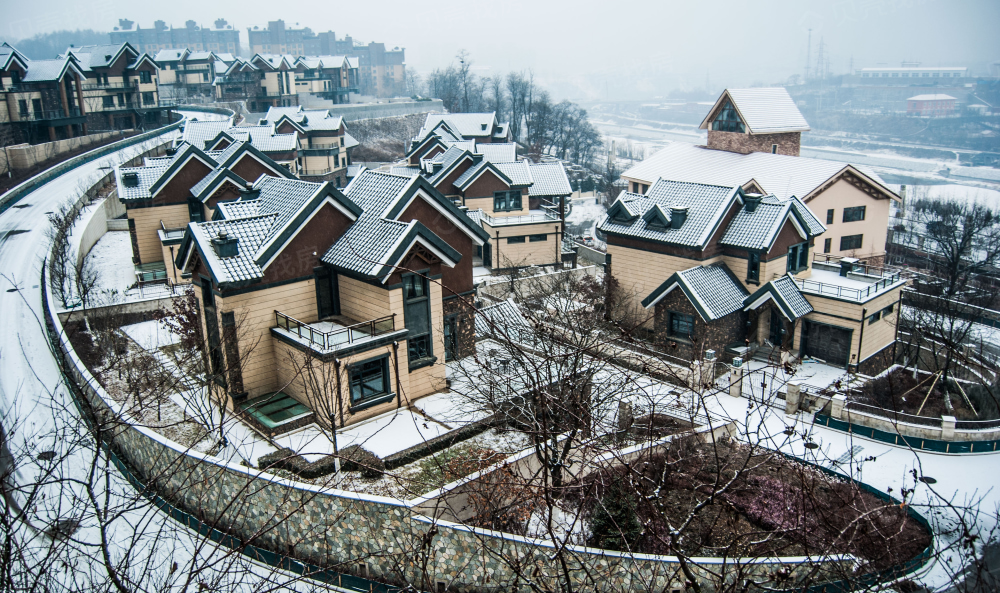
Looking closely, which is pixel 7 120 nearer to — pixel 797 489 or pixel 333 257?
pixel 333 257

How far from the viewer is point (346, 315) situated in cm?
2052

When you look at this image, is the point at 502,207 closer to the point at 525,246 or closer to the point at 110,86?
the point at 525,246

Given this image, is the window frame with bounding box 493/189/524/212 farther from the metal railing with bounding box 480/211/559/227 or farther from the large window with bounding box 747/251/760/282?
the large window with bounding box 747/251/760/282

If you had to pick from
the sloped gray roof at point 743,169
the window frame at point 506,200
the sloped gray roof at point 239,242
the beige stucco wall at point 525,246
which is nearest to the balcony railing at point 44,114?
the window frame at point 506,200

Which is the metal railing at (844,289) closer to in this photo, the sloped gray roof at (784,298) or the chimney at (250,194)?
the sloped gray roof at (784,298)

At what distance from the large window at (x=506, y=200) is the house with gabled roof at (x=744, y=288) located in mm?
13679

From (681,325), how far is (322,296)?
13810mm

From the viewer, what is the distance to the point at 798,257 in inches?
1133

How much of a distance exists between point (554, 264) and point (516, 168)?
6.63 m

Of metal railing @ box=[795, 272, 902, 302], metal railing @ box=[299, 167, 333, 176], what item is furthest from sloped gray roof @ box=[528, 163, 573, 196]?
metal railing @ box=[299, 167, 333, 176]

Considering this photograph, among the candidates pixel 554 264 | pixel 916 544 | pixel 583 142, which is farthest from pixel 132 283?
pixel 583 142

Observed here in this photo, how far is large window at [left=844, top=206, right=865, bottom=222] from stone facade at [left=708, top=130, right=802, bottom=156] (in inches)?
324

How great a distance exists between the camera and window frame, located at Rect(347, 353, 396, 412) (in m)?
18.2

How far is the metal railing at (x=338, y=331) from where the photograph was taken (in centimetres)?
1798
